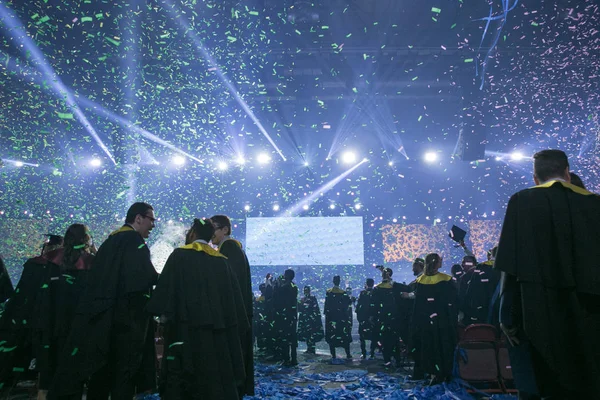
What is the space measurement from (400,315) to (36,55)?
484 inches

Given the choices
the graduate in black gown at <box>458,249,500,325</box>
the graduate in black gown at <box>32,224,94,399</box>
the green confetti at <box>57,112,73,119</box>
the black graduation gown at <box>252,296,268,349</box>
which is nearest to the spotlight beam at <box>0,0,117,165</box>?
the green confetti at <box>57,112,73,119</box>

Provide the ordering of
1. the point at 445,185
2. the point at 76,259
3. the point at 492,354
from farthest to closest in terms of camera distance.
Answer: the point at 445,185, the point at 492,354, the point at 76,259

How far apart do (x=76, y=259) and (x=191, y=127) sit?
12669mm

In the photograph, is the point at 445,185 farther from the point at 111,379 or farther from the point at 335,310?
the point at 111,379

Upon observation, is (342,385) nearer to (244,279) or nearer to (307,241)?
(244,279)

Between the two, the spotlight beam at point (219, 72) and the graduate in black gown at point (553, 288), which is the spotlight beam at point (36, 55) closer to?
the spotlight beam at point (219, 72)

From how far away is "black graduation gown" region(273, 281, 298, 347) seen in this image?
805 cm

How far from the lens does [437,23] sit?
33.2ft

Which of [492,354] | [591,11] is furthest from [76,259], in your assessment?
[591,11]

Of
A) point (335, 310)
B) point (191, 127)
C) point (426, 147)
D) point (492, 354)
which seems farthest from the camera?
point (426, 147)

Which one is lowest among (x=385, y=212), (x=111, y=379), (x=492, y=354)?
(x=492, y=354)

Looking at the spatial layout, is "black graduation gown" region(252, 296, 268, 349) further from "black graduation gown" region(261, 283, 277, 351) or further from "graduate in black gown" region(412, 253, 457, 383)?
"graduate in black gown" region(412, 253, 457, 383)

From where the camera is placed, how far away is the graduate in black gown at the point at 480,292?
19.7 feet

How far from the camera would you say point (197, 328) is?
10.5ft
